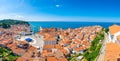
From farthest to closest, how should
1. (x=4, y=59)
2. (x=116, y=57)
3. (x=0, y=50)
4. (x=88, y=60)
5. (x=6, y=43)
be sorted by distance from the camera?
(x=6, y=43), (x=0, y=50), (x=4, y=59), (x=88, y=60), (x=116, y=57)

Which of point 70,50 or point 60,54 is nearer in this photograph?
point 60,54

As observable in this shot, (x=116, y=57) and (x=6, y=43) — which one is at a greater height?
(x=116, y=57)

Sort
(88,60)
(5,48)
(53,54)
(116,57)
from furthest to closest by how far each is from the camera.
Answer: (5,48), (53,54), (88,60), (116,57)

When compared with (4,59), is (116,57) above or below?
above

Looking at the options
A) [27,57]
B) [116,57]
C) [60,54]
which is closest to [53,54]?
[60,54]

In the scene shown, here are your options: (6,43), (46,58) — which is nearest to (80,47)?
(46,58)

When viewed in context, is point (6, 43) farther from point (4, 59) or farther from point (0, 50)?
point (4, 59)

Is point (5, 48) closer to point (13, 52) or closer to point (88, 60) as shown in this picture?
point (13, 52)

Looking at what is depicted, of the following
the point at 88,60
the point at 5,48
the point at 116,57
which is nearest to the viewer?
the point at 116,57

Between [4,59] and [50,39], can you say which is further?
[50,39]
